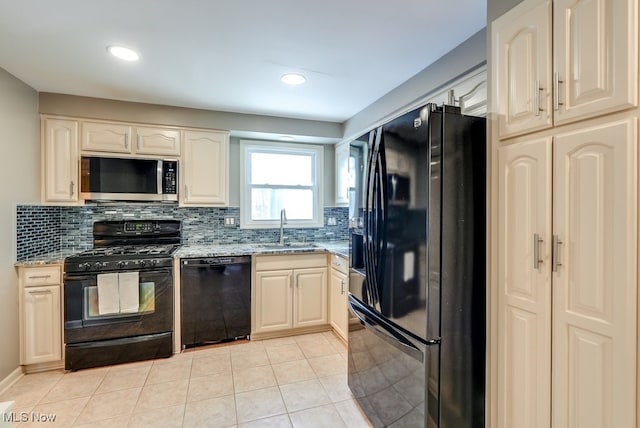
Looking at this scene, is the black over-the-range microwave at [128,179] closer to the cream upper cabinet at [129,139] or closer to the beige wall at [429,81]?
the cream upper cabinet at [129,139]

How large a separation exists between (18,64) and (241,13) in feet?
5.98

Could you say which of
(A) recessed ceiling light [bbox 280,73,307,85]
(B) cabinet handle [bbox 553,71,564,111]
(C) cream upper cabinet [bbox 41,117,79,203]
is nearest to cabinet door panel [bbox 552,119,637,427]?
(B) cabinet handle [bbox 553,71,564,111]

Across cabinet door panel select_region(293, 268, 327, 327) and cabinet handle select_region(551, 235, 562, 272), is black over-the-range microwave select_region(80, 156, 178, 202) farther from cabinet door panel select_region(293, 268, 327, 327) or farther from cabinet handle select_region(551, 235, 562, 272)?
cabinet handle select_region(551, 235, 562, 272)

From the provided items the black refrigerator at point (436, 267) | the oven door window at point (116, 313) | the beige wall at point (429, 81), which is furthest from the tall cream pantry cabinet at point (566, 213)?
the oven door window at point (116, 313)

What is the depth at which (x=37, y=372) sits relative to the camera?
2537mm

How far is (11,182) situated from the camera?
2369mm

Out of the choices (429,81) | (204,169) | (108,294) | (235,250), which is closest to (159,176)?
(204,169)

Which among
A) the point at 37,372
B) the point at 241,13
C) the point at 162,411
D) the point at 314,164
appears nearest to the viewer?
the point at 241,13

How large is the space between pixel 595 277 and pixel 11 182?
140 inches

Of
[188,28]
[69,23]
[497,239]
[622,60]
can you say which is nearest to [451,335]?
[497,239]

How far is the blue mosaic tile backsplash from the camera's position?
2682mm

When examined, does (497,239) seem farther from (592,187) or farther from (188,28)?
(188,28)

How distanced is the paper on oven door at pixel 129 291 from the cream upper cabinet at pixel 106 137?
3.92ft

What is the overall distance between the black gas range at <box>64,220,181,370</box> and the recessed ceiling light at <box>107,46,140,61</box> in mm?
1601
